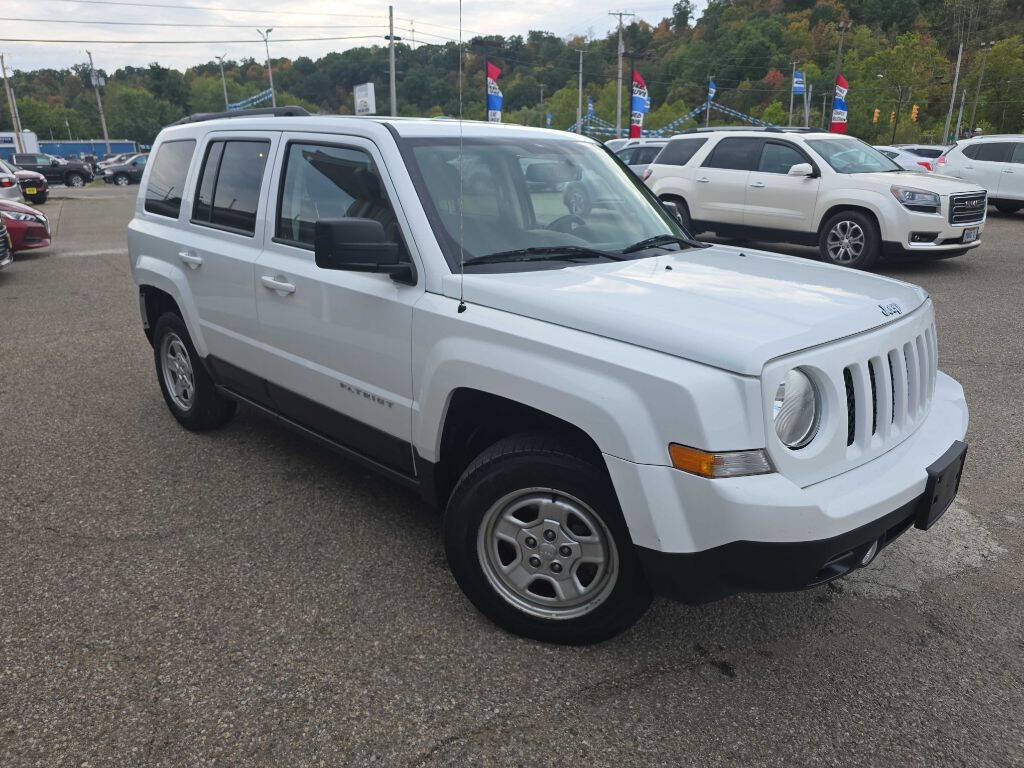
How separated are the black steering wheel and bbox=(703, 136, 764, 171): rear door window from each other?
28.5 ft

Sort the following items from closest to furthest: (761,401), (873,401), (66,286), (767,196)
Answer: (761,401)
(873,401)
(66,286)
(767,196)

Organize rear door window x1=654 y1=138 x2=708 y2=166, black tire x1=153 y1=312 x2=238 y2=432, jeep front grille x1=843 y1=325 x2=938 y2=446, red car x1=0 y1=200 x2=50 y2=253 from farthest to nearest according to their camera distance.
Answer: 1. red car x1=0 y1=200 x2=50 y2=253
2. rear door window x1=654 y1=138 x2=708 y2=166
3. black tire x1=153 y1=312 x2=238 y2=432
4. jeep front grille x1=843 y1=325 x2=938 y2=446

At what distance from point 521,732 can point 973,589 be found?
2.07 metres

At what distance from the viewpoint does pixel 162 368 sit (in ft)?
16.5

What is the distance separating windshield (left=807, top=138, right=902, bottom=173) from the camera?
34.6 feet

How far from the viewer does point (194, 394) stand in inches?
186

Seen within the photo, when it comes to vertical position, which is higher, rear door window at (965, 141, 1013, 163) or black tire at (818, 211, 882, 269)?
rear door window at (965, 141, 1013, 163)

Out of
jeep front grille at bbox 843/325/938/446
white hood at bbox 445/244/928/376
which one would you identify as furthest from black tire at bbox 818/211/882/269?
jeep front grille at bbox 843/325/938/446

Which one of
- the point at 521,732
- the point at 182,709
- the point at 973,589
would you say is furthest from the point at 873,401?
the point at 182,709

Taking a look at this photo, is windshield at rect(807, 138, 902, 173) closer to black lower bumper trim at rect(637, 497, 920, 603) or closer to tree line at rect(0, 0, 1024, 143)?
black lower bumper trim at rect(637, 497, 920, 603)

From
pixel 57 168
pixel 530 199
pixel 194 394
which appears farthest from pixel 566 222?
pixel 57 168

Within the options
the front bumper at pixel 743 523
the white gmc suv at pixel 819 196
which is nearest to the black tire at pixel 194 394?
the front bumper at pixel 743 523

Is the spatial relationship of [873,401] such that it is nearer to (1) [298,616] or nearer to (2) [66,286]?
(1) [298,616]

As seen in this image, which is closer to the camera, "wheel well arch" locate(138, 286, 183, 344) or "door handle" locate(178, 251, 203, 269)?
"door handle" locate(178, 251, 203, 269)
